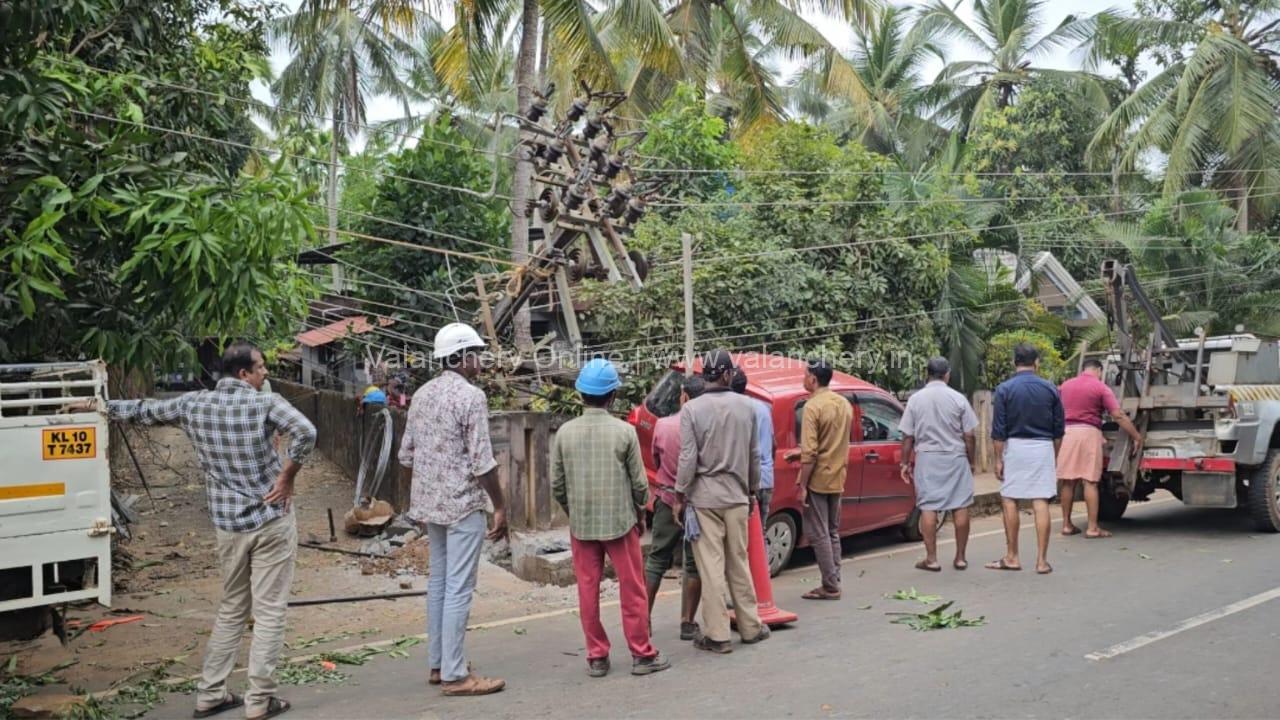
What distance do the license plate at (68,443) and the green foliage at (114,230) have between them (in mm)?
719

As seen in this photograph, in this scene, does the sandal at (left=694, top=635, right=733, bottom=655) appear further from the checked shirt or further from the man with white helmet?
the checked shirt

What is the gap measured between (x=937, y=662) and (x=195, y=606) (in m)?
5.50

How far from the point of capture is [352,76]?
1143 inches

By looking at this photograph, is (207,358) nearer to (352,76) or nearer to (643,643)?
(643,643)

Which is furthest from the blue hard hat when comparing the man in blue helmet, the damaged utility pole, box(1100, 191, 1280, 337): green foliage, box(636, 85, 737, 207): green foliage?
box(1100, 191, 1280, 337): green foliage

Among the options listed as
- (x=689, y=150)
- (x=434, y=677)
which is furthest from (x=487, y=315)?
(x=689, y=150)

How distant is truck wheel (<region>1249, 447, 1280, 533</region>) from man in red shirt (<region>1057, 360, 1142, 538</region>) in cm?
117

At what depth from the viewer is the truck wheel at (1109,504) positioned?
10.7 m

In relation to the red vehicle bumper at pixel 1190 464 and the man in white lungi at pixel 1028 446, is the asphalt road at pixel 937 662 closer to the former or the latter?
the man in white lungi at pixel 1028 446

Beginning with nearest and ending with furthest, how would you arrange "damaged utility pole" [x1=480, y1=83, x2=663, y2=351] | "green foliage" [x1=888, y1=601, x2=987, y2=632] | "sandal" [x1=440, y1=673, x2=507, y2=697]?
"sandal" [x1=440, y1=673, x2=507, y2=697]
"green foliage" [x1=888, y1=601, x2=987, y2=632]
"damaged utility pole" [x1=480, y1=83, x2=663, y2=351]

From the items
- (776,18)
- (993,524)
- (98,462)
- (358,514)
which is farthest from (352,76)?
(98,462)

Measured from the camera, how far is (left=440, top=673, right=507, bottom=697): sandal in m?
5.27

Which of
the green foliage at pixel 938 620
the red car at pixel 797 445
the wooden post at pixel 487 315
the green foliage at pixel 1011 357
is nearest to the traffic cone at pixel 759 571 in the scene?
the green foliage at pixel 938 620

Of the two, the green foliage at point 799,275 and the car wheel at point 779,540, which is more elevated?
the green foliage at point 799,275
